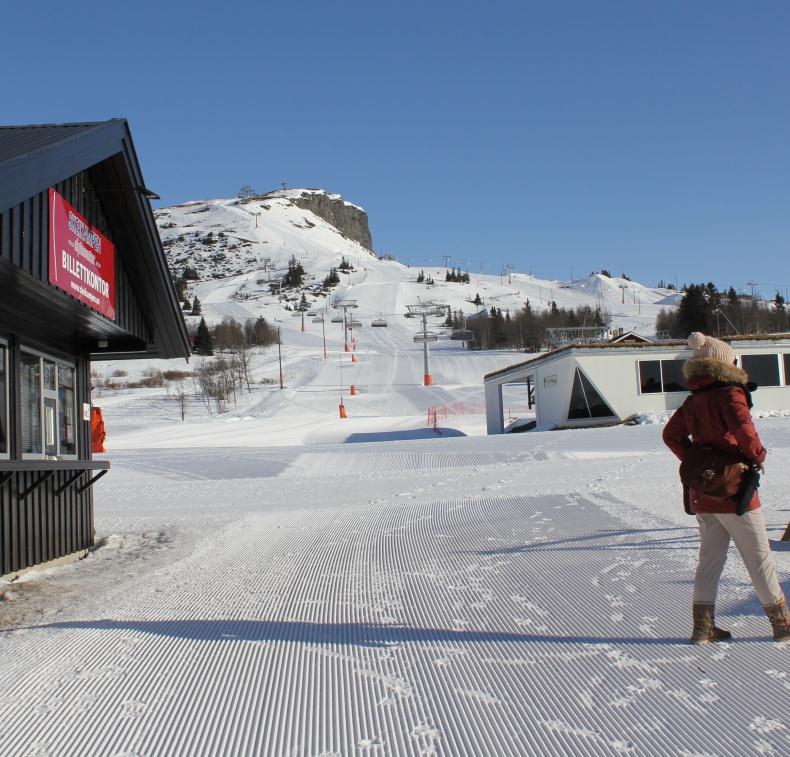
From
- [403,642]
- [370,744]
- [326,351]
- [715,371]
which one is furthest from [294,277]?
[370,744]

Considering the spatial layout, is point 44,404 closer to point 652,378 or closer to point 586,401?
point 586,401

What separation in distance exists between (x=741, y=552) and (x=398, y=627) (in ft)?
6.80

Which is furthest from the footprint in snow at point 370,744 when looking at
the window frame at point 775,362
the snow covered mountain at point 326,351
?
the snow covered mountain at point 326,351

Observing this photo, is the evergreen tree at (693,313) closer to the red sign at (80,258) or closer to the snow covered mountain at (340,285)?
the snow covered mountain at (340,285)

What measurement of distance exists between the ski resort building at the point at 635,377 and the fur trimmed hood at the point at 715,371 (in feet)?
73.6

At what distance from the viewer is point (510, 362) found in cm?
7100

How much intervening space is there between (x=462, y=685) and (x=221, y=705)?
115 cm

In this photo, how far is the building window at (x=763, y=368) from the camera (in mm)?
27328

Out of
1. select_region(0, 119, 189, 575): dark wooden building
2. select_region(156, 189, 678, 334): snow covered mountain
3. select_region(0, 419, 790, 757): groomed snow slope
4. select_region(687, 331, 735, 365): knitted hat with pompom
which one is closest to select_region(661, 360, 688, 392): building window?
select_region(0, 419, 790, 757): groomed snow slope

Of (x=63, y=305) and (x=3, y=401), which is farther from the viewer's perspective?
(x=3, y=401)

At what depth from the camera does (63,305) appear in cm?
759

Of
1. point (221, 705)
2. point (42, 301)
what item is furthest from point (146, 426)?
point (221, 705)

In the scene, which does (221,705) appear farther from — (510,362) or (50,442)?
(510,362)

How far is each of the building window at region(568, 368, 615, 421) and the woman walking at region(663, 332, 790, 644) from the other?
73.9ft
